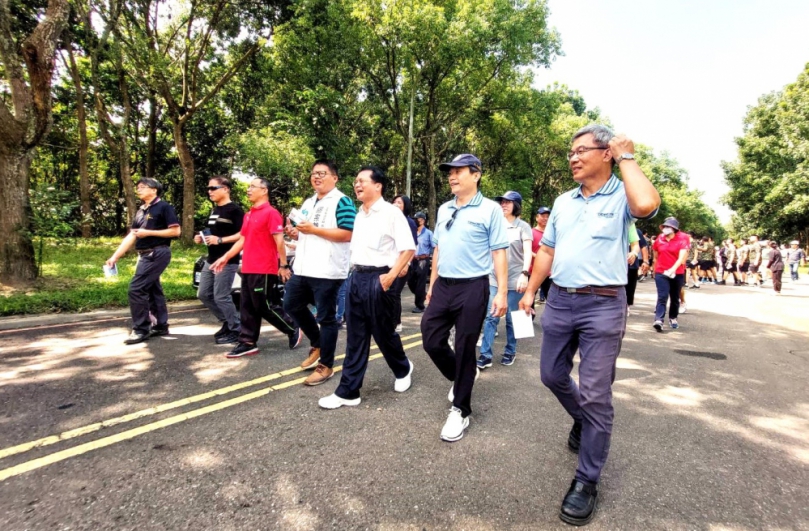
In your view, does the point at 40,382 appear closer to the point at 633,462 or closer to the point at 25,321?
the point at 25,321

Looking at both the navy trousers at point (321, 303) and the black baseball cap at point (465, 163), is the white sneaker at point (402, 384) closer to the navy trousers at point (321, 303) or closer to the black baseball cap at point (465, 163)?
the navy trousers at point (321, 303)

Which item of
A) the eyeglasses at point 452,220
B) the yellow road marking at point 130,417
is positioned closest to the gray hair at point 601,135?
the eyeglasses at point 452,220

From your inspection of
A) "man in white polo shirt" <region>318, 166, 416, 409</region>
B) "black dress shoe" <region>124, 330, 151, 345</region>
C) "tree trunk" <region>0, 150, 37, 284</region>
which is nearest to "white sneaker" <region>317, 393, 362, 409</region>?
"man in white polo shirt" <region>318, 166, 416, 409</region>

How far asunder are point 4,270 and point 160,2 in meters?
13.2

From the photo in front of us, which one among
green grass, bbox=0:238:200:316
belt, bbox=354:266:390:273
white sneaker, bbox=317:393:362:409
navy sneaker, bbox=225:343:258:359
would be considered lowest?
white sneaker, bbox=317:393:362:409

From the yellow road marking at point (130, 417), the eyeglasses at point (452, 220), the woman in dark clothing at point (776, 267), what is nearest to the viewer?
the yellow road marking at point (130, 417)

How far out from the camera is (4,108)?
24.0 feet

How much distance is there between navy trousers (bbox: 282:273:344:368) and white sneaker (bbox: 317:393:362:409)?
0.59m

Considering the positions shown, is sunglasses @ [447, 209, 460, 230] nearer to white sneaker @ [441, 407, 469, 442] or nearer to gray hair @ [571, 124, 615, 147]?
gray hair @ [571, 124, 615, 147]

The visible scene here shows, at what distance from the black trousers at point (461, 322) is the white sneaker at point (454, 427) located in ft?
0.17

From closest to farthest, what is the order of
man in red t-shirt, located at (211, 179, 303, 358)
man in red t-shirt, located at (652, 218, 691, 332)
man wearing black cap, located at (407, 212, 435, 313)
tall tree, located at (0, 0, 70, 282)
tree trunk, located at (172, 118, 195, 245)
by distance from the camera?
1. man in red t-shirt, located at (211, 179, 303, 358)
2. man in red t-shirt, located at (652, 218, 691, 332)
3. tall tree, located at (0, 0, 70, 282)
4. man wearing black cap, located at (407, 212, 435, 313)
5. tree trunk, located at (172, 118, 195, 245)

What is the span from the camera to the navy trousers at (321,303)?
4051 millimetres

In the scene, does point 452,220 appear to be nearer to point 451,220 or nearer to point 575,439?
point 451,220

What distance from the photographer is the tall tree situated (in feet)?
24.4
